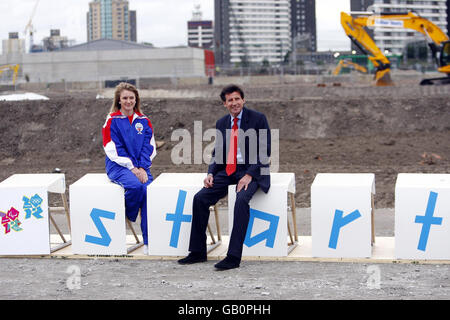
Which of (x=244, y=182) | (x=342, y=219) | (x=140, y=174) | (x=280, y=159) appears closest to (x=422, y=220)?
(x=342, y=219)

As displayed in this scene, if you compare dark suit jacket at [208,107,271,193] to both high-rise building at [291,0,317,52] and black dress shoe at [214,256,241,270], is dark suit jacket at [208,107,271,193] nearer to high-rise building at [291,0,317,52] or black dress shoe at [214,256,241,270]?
Result: black dress shoe at [214,256,241,270]

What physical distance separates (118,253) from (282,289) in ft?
7.10

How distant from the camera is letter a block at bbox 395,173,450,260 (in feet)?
24.1

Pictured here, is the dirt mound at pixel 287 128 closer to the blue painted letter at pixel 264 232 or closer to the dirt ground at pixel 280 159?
the dirt ground at pixel 280 159

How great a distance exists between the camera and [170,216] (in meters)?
7.94

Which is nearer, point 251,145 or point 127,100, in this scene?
point 251,145

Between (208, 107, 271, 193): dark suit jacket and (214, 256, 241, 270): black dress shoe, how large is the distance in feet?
2.37

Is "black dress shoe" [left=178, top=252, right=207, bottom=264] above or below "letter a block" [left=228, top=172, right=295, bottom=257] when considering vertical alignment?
below

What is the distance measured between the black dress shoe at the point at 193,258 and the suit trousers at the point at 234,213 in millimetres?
35

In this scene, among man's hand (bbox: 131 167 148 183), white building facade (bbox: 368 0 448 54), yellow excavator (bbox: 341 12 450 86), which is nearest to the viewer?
man's hand (bbox: 131 167 148 183)

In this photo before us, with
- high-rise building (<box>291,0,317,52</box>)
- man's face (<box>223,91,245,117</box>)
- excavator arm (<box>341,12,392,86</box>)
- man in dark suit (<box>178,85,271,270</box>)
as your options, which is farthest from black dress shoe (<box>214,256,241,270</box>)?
high-rise building (<box>291,0,317,52</box>)

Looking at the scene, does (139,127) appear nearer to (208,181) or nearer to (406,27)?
(208,181)

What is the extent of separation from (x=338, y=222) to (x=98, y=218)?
243cm

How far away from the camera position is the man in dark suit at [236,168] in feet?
24.7
